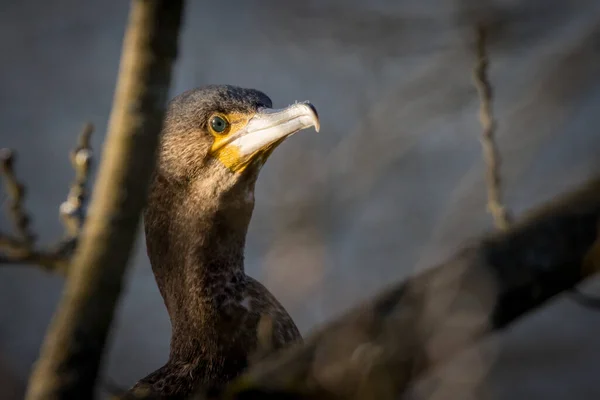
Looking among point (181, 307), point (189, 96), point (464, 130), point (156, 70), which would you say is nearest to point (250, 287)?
point (181, 307)

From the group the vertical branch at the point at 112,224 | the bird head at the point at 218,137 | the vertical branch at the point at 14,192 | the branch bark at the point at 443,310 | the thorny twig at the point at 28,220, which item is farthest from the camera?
the bird head at the point at 218,137

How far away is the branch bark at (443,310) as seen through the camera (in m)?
1.32

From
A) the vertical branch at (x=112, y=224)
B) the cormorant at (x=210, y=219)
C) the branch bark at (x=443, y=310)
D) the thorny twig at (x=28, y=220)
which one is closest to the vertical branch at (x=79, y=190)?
the thorny twig at (x=28, y=220)

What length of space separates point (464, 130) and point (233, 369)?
3579mm

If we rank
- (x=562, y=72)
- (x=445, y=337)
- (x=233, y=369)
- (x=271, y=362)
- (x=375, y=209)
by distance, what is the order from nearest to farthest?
(x=445, y=337) < (x=271, y=362) < (x=562, y=72) < (x=233, y=369) < (x=375, y=209)

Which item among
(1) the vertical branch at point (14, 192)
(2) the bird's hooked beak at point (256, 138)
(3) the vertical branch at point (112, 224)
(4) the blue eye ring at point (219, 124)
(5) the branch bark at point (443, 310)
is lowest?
(5) the branch bark at point (443, 310)

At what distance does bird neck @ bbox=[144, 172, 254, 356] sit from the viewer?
116 inches

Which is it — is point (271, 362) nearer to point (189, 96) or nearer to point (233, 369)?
point (233, 369)

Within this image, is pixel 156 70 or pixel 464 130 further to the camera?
pixel 464 130

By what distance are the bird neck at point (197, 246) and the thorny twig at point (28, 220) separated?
0.87 meters

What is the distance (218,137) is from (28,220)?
118 centimetres

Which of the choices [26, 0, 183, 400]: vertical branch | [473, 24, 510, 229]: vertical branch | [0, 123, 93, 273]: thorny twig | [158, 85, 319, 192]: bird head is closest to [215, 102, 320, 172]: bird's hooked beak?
[158, 85, 319, 192]: bird head

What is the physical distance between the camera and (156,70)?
143 centimetres

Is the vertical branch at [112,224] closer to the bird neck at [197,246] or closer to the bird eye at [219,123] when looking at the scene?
the bird neck at [197,246]
